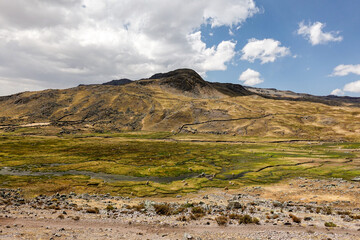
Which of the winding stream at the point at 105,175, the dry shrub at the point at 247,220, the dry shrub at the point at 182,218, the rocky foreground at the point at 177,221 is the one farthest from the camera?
the winding stream at the point at 105,175

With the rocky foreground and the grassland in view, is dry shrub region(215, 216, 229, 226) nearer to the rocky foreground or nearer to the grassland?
the rocky foreground

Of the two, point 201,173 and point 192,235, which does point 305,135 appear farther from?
point 192,235

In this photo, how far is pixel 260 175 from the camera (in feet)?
194

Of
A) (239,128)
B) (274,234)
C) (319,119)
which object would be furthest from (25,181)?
(319,119)

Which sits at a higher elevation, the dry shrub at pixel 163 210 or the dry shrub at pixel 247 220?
the dry shrub at pixel 247 220

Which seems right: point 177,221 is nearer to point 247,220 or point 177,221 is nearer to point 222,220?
point 222,220

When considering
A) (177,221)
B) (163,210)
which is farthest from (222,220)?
(163,210)

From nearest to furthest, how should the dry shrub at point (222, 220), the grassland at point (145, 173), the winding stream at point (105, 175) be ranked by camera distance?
the dry shrub at point (222, 220)
the grassland at point (145, 173)
the winding stream at point (105, 175)

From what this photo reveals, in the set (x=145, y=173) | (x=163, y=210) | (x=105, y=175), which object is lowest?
(x=105, y=175)

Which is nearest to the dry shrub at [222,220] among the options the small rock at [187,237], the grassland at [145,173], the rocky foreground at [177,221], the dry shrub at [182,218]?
the rocky foreground at [177,221]

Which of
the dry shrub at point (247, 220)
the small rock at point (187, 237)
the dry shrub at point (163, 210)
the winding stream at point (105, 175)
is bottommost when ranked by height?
the winding stream at point (105, 175)

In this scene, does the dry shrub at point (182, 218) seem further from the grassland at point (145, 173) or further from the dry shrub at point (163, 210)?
the grassland at point (145, 173)

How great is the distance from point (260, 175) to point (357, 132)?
144572 mm

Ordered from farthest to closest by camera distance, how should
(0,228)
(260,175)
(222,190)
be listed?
(260,175) < (222,190) < (0,228)
